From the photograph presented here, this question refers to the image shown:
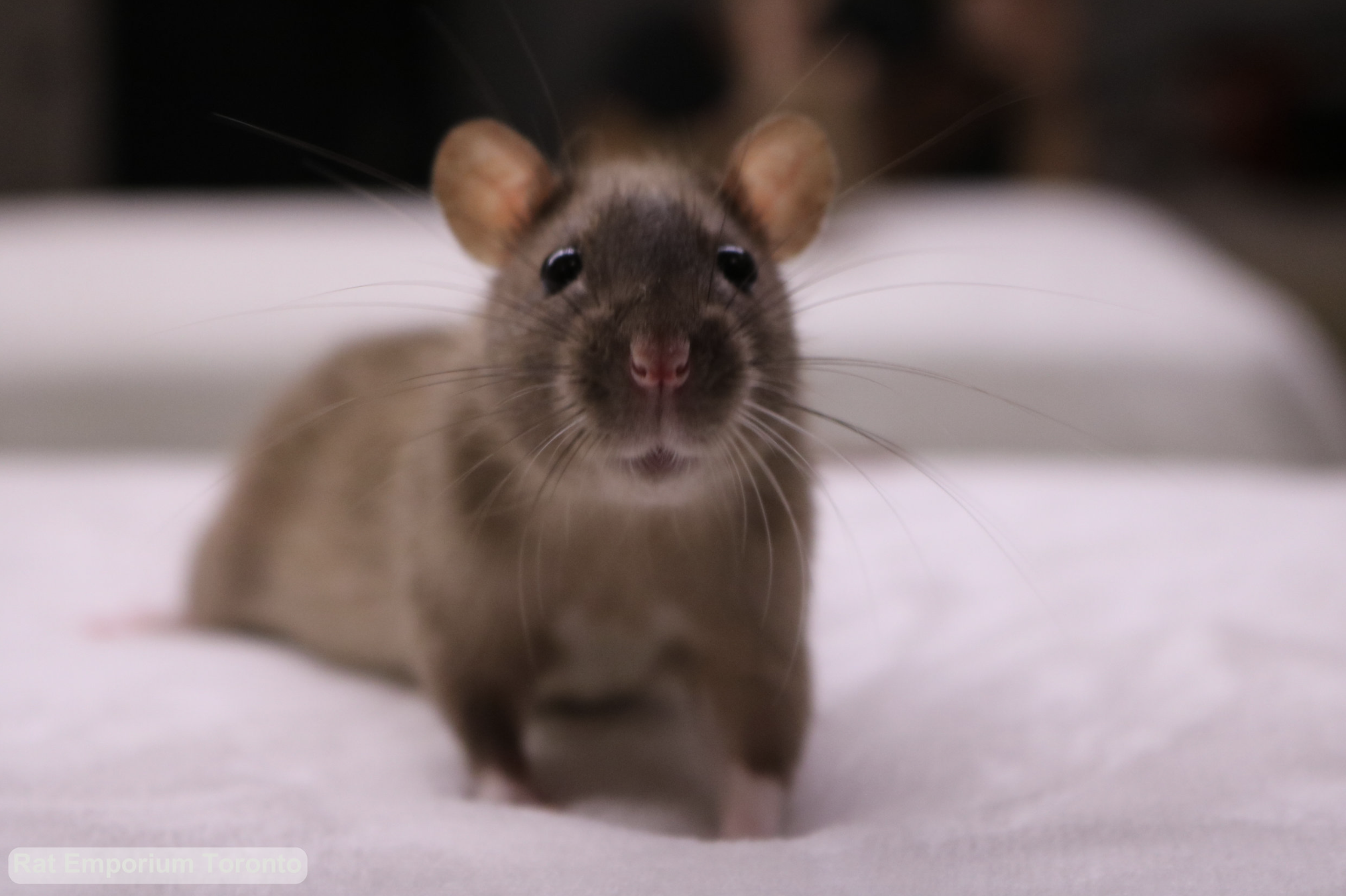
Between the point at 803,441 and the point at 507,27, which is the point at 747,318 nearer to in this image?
the point at 803,441

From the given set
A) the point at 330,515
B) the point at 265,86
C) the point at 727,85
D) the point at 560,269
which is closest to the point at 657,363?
the point at 560,269

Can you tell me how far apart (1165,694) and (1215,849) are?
1.85 ft

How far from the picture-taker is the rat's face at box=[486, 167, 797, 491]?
1.31 metres

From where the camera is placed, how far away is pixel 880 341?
12.0 feet

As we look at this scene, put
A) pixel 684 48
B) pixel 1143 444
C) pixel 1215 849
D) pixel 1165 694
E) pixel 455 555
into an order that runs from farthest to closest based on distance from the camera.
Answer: pixel 684 48 < pixel 1143 444 < pixel 1165 694 < pixel 455 555 < pixel 1215 849

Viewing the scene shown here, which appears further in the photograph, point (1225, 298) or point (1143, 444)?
point (1225, 298)

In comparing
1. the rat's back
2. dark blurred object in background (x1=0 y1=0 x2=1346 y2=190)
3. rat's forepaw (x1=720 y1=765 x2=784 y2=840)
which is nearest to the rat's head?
the rat's back

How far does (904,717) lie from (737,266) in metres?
0.76

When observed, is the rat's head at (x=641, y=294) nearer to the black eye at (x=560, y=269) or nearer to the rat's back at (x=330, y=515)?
the black eye at (x=560, y=269)

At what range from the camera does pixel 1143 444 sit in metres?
3.45

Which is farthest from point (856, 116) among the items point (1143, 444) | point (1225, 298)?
point (1143, 444)

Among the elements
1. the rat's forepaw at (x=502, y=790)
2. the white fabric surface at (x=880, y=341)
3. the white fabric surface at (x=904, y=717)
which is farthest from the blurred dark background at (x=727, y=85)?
the rat's forepaw at (x=502, y=790)

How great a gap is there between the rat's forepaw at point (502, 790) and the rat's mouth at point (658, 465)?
0.50 m

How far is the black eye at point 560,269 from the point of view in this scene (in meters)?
1.50
